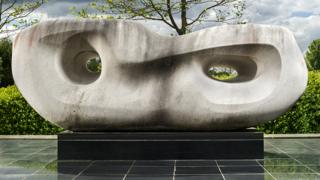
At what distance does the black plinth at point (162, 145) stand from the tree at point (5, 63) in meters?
29.1

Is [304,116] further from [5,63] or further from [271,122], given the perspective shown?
[5,63]

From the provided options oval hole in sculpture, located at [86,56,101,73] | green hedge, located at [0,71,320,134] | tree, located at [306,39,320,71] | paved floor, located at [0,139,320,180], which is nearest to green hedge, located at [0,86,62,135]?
green hedge, located at [0,71,320,134]

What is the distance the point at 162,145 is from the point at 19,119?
247 inches

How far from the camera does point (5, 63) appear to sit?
38656 mm

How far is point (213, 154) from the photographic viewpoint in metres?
9.12

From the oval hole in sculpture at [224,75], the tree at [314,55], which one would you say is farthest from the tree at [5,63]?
the tree at [314,55]

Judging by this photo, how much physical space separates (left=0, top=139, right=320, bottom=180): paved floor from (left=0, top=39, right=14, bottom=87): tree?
2805 centimetres

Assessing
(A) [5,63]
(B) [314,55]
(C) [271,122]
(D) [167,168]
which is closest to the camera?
(D) [167,168]

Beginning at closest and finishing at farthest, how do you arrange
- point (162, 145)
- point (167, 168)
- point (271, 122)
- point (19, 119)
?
point (167, 168)
point (162, 145)
point (271, 122)
point (19, 119)

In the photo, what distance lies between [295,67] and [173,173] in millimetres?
2910

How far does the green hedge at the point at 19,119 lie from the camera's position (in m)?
14.0

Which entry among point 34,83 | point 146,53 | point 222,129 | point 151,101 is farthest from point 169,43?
point 34,83

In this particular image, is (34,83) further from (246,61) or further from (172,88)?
(246,61)

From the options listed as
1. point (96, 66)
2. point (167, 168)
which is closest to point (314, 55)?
point (96, 66)
